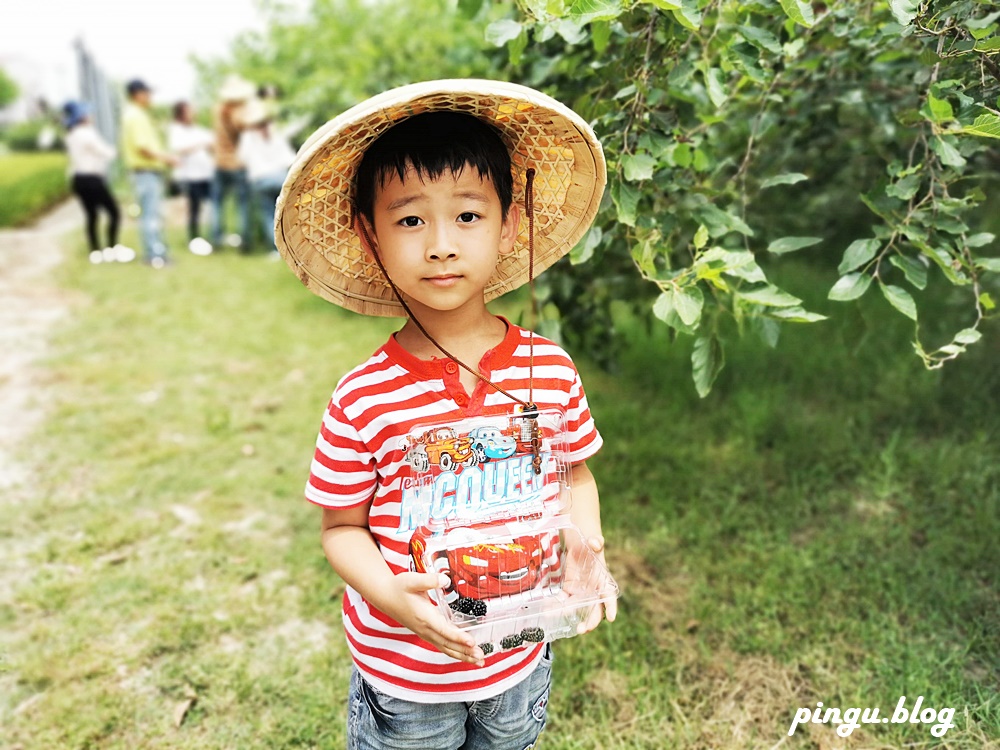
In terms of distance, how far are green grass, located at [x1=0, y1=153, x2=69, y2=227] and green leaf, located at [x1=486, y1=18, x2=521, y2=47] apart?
13849 mm

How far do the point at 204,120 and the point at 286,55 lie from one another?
8555 mm

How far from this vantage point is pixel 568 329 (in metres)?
3.19

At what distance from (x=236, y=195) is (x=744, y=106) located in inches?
295

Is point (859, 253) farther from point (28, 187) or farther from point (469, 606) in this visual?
point (28, 187)

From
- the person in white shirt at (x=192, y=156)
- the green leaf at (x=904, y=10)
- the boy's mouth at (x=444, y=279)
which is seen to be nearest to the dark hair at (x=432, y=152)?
the boy's mouth at (x=444, y=279)

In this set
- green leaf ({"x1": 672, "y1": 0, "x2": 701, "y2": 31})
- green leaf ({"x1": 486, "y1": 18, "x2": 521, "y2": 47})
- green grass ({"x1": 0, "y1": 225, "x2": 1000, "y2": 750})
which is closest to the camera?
green leaf ({"x1": 672, "y1": 0, "x2": 701, "y2": 31})

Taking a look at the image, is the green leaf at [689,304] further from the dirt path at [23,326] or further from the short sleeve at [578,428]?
the dirt path at [23,326]

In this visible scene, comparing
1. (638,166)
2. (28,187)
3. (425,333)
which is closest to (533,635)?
(425,333)

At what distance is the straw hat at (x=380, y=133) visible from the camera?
4.27 feet

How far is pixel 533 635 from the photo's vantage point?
1.35m

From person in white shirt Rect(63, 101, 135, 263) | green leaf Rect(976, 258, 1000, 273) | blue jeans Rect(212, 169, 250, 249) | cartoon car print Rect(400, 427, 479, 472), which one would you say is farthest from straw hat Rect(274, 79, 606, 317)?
blue jeans Rect(212, 169, 250, 249)

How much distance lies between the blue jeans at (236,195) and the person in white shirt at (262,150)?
0.41m

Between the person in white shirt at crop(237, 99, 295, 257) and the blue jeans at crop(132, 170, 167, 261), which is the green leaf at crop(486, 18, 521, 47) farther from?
the blue jeans at crop(132, 170, 167, 261)

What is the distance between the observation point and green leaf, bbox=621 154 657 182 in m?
1.76
